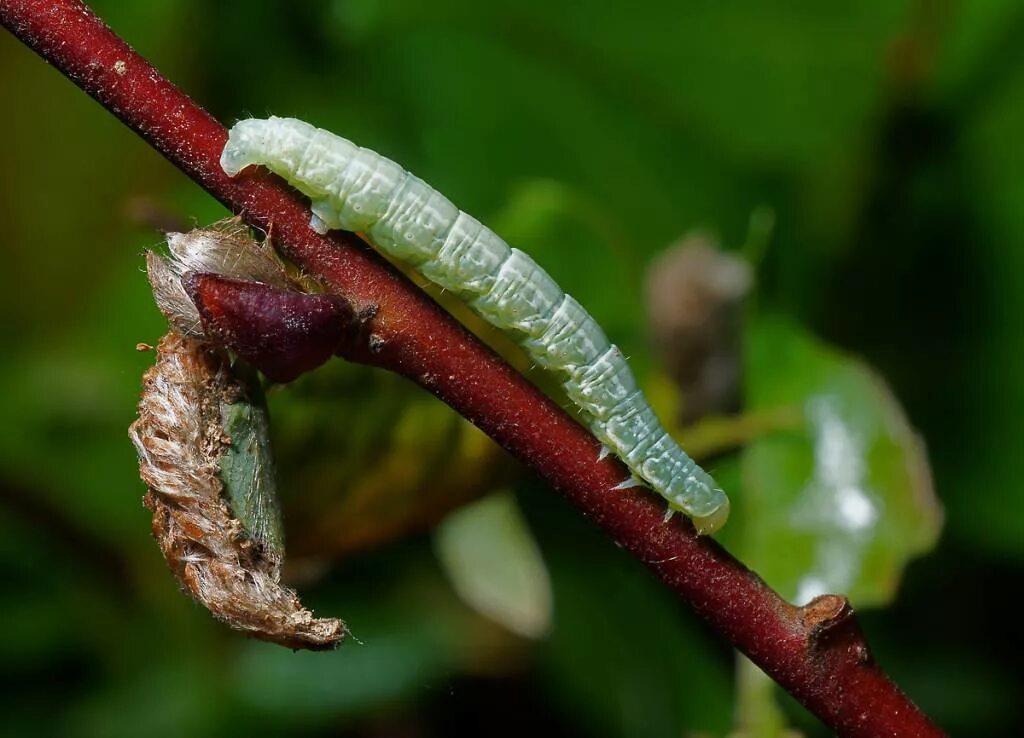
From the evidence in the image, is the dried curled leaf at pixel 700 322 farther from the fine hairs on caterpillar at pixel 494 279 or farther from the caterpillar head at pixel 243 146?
the caterpillar head at pixel 243 146

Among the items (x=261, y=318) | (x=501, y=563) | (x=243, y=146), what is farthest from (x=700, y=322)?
(x=261, y=318)

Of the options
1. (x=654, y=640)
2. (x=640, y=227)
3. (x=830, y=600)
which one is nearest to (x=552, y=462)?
(x=830, y=600)

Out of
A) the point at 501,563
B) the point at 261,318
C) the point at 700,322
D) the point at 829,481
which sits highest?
the point at 700,322

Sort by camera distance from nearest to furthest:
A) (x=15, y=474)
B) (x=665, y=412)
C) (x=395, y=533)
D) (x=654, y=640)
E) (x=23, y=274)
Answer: (x=395, y=533), (x=665, y=412), (x=654, y=640), (x=15, y=474), (x=23, y=274)

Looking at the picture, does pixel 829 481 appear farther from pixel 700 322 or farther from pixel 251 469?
pixel 251 469

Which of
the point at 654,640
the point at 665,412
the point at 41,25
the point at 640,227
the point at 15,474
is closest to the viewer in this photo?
the point at 41,25

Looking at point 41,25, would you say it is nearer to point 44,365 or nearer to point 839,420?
point 839,420

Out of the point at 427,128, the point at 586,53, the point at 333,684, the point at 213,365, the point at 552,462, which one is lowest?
the point at 333,684
